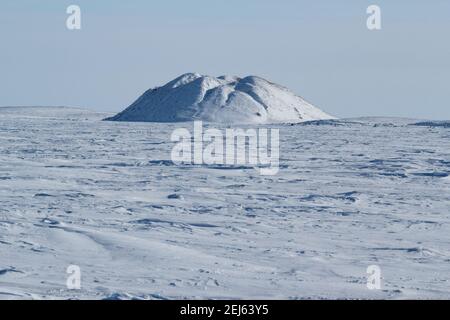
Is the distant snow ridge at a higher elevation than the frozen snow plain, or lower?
lower

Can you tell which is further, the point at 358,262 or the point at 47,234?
the point at 47,234

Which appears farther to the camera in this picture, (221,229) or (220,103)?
(220,103)

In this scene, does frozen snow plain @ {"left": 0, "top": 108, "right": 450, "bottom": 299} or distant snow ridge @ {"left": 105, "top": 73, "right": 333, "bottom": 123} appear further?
distant snow ridge @ {"left": 105, "top": 73, "right": 333, "bottom": 123}

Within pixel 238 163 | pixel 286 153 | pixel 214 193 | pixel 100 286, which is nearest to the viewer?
pixel 100 286

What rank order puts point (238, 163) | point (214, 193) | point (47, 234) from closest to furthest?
1. point (47, 234)
2. point (214, 193)
3. point (238, 163)

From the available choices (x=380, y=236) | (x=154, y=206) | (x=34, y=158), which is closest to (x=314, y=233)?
(x=380, y=236)

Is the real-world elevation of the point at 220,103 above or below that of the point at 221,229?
below
